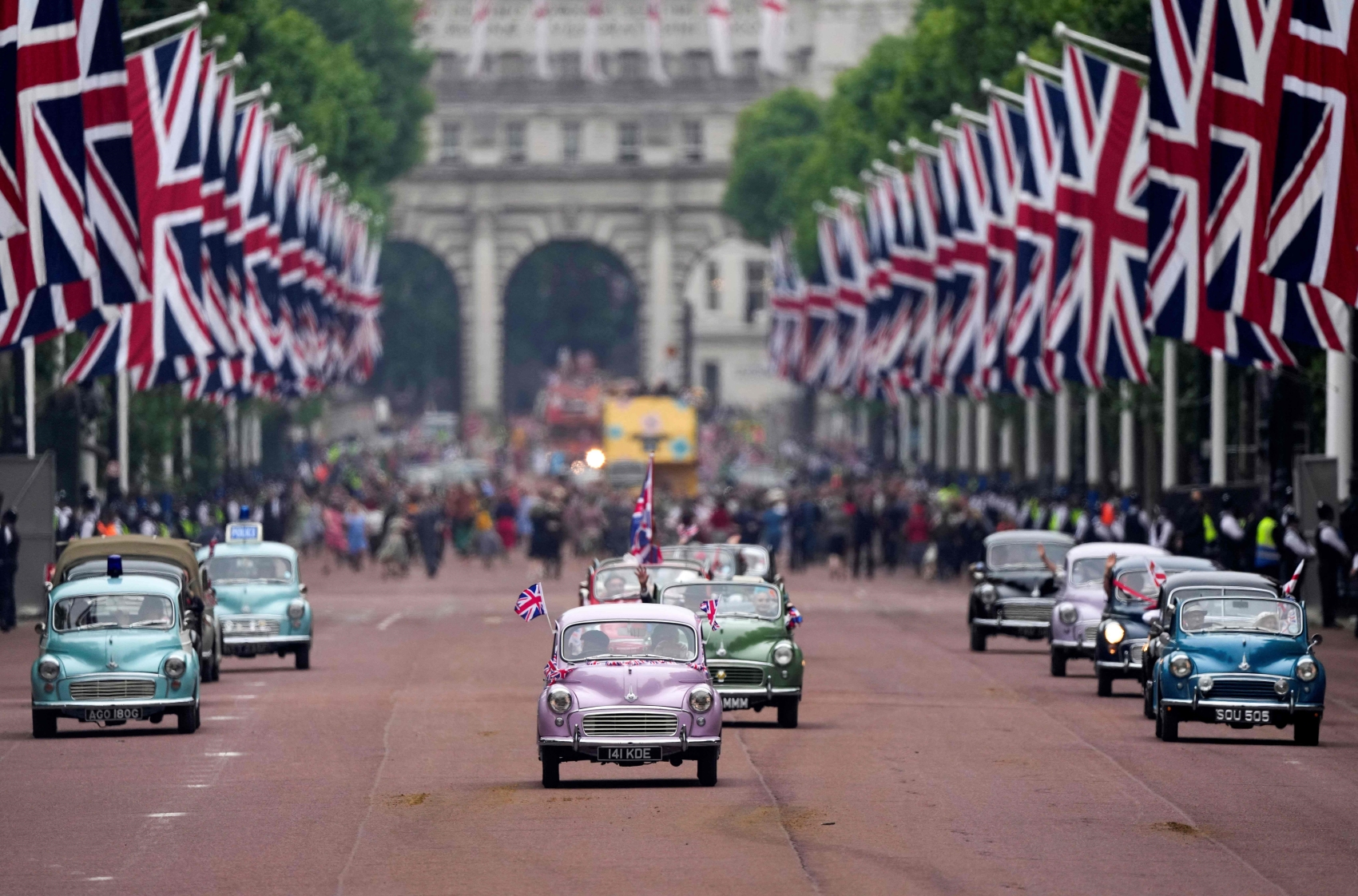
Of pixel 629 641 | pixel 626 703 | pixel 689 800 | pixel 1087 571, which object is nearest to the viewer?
pixel 689 800

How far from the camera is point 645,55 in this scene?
488ft

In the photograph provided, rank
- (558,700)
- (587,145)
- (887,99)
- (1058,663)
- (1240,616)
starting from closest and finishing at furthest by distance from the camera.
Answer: (558,700)
(1240,616)
(1058,663)
(887,99)
(587,145)

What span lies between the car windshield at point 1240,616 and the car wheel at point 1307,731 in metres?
0.71

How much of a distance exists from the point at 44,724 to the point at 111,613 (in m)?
1.11

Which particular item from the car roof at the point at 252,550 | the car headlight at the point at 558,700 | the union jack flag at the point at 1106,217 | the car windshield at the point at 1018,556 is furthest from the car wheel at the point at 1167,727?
the union jack flag at the point at 1106,217

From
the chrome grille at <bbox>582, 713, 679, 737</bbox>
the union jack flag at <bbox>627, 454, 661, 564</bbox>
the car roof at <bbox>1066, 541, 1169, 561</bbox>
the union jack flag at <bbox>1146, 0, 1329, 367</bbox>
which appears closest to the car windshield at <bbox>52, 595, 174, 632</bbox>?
the chrome grille at <bbox>582, 713, 679, 737</bbox>

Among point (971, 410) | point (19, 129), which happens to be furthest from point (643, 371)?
point (19, 129)

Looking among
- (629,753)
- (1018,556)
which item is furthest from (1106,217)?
(629,753)

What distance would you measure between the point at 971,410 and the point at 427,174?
65.9 m

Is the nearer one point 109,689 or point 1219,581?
point 109,689

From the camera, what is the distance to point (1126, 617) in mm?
30312

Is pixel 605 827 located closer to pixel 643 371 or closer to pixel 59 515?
pixel 59 515

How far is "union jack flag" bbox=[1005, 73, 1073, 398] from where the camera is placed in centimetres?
4691

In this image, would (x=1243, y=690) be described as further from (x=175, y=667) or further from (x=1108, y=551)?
(x=1108, y=551)
